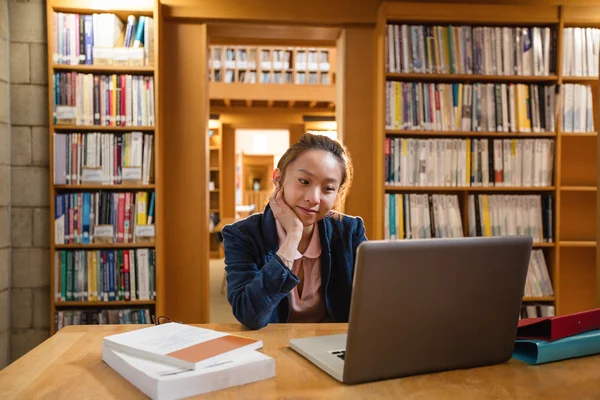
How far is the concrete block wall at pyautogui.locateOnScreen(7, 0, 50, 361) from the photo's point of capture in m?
3.15

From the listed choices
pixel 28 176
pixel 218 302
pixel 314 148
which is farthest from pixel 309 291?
pixel 218 302

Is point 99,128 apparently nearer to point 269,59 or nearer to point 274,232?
point 274,232

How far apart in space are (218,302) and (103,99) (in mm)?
3075

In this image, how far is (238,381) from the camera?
94 cm

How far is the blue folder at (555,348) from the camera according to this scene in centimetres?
107

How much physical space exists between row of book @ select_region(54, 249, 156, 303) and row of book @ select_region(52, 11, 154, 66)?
3.90 feet

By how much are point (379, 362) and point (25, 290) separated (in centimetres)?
296

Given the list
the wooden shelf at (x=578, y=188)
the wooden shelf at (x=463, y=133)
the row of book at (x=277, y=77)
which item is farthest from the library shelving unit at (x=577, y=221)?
the row of book at (x=277, y=77)

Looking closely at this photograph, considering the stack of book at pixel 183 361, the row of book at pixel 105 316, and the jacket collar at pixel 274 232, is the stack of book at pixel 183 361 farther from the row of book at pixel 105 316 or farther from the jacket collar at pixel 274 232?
the row of book at pixel 105 316

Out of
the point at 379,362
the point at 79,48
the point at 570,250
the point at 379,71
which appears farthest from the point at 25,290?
the point at 570,250

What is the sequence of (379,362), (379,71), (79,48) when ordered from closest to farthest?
1. (379,362)
2. (79,48)
3. (379,71)

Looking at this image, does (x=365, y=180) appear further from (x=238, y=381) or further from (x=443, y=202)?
(x=238, y=381)

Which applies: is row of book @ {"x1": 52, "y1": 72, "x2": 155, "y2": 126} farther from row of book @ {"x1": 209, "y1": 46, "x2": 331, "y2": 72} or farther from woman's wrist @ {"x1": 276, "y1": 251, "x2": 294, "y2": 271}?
row of book @ {"x1": 209, "y1": 46, "x2": 331, "y2": 72}

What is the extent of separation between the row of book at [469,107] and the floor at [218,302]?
200 centimetres
